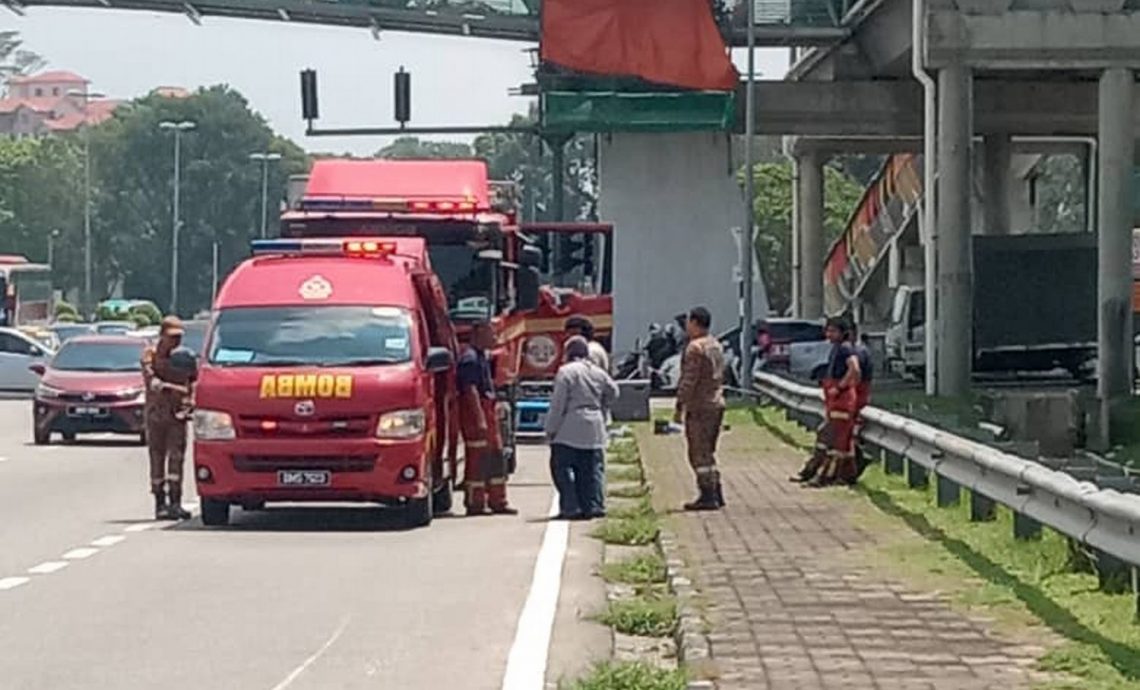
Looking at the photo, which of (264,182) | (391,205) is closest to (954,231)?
(391,205)

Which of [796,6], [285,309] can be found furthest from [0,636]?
[796,6]

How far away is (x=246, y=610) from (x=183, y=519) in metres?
7.09

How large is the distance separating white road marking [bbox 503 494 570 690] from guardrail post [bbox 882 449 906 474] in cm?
519

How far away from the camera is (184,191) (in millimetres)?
109375

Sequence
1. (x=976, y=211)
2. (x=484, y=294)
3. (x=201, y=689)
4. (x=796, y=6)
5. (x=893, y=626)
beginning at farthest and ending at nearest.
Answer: (x=976, y=211)
(x=796, y=6)
(x=484, y=294)
(x=893, y=626)
(x=201, y=689)

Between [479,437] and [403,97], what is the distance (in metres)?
27.9

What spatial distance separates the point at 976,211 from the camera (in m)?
62.2

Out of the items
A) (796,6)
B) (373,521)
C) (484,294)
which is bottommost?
(373,521)

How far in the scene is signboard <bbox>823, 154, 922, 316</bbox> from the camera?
62.6 metres

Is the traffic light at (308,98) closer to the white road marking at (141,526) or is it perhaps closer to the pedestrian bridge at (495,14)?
the pedestrian bridge at (495,14)

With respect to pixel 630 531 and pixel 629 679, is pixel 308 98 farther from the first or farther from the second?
pixel 629 679

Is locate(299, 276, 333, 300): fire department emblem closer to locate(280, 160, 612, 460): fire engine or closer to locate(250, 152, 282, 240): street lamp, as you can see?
locate(280, 160, 612, 460): fire engine

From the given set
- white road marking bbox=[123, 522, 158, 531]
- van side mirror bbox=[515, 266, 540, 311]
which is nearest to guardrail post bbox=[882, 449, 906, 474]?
van side mirror bbox=[515, 266, 540, 311]

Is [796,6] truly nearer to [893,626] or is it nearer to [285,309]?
[285,309]
